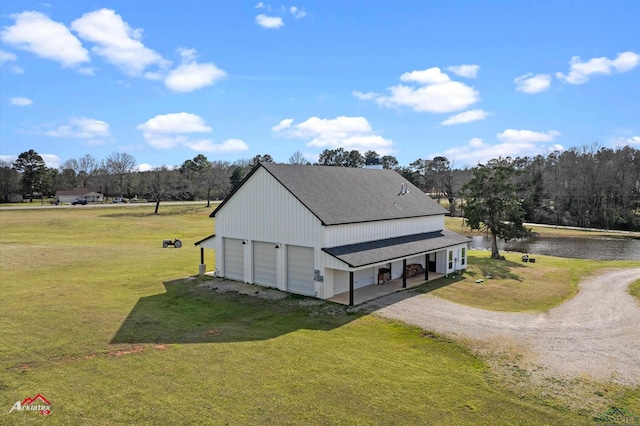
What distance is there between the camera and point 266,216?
24.3 meters

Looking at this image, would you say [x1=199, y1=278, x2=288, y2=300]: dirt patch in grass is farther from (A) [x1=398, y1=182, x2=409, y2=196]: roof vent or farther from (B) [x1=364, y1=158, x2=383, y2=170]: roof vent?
(B) [x1=364, y1=158, x2=383, y2=170]: roof vent

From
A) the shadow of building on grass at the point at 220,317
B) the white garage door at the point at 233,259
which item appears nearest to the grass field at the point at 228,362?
the shadow of building on grass at the point at 220,317

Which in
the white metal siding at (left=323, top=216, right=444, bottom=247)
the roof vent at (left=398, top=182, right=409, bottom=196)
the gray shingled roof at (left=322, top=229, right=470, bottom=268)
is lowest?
the gray shingled roof at (left=322, top=229, right=470, bottom=268)

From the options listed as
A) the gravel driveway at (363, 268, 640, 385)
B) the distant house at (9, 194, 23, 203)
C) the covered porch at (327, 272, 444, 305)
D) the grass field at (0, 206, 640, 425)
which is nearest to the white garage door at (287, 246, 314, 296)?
the grass field at (0, 206, 640, 425)

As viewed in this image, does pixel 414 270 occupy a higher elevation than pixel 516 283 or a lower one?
higher

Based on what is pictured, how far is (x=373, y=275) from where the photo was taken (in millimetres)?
25641

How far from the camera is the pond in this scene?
153 ft

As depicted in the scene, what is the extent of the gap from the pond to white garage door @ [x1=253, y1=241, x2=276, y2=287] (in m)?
34.4

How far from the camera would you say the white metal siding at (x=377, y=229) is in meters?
22.4

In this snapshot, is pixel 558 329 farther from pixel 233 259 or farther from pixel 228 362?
pixel 233 259

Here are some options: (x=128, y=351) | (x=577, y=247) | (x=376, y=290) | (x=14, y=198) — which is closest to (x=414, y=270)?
(x=376, y=290)

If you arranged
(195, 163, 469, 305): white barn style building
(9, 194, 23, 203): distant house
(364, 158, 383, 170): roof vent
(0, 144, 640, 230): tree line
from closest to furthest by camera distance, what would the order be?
1. (195, 163, 469, 305): white barn style building
2. (364, 158, 383, 170): roof vent
3. (0, 144, 640, 230): tree line
4. (9, 194, 23, 203): distant house

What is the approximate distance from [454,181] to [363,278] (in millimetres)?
78142

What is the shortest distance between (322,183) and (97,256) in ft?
67.1
